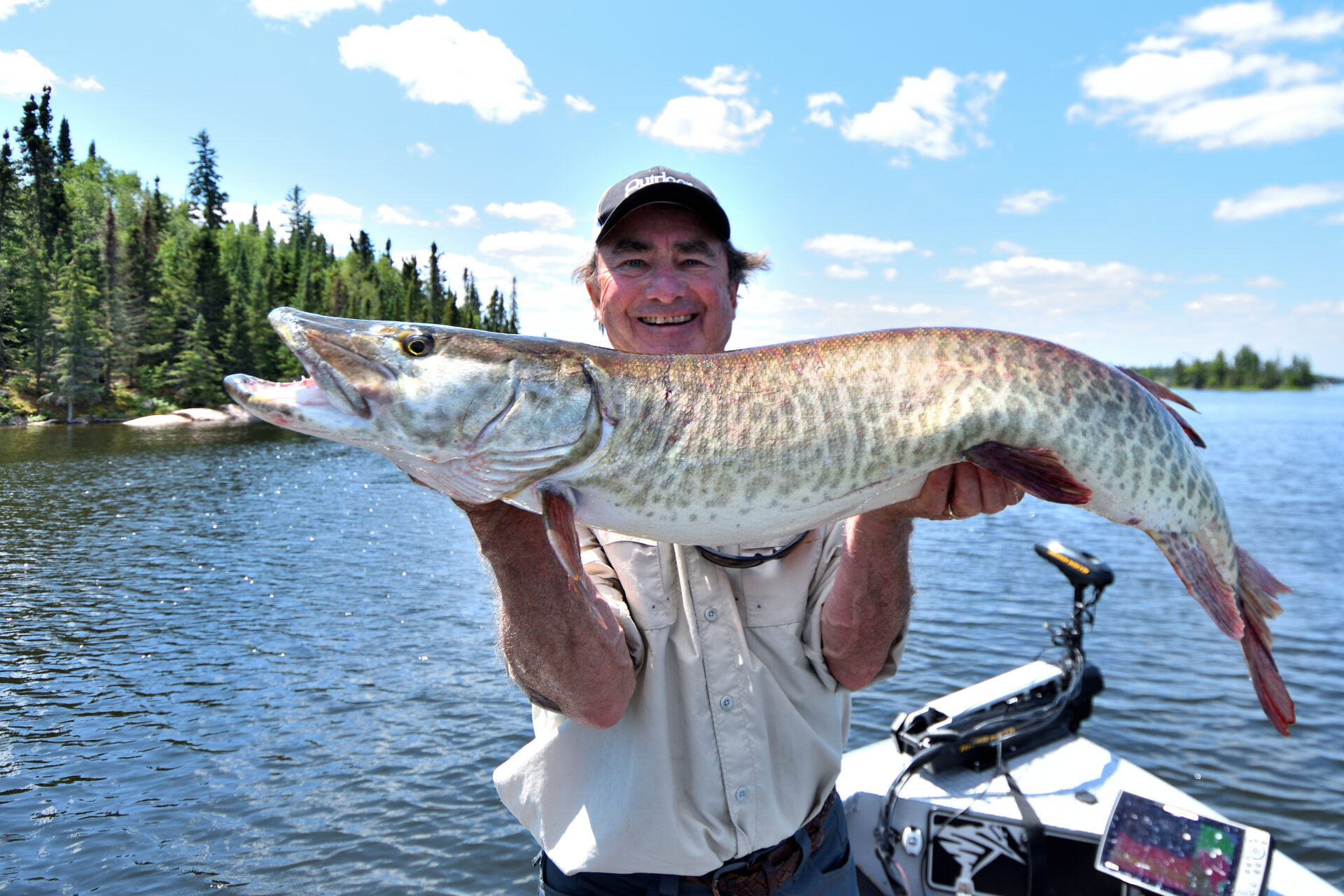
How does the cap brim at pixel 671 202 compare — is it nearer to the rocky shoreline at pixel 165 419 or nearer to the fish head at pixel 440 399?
the fish head at pixel 440 399

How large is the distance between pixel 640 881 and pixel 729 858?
1.03 feet

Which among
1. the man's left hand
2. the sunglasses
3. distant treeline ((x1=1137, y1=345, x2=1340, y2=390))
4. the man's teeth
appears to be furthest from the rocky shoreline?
distant treeline ((x1=1137, y1=345, x2=1340, y2=390))

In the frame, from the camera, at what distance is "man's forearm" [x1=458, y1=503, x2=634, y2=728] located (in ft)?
8.18

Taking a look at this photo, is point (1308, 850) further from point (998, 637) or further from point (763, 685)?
point (763, 685)

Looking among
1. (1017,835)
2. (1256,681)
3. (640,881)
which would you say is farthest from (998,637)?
(640,881)

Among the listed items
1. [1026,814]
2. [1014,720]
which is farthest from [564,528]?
[1014,720]

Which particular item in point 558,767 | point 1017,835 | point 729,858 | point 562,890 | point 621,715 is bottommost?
point 1017,835

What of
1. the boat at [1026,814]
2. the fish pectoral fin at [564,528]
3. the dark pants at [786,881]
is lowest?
the boat at [1026,814]

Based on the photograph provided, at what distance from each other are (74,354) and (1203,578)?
61.8 metres

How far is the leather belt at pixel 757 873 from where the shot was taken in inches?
104

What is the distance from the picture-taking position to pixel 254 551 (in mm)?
17953

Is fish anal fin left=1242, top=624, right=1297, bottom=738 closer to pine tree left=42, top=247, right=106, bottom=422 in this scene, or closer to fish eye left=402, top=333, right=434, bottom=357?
fish eye left=402, top=333, right=434, bottom=357

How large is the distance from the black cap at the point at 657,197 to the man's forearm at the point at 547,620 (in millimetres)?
1552

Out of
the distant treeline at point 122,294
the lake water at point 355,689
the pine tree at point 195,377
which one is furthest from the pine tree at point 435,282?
the lake water at point 355,689
